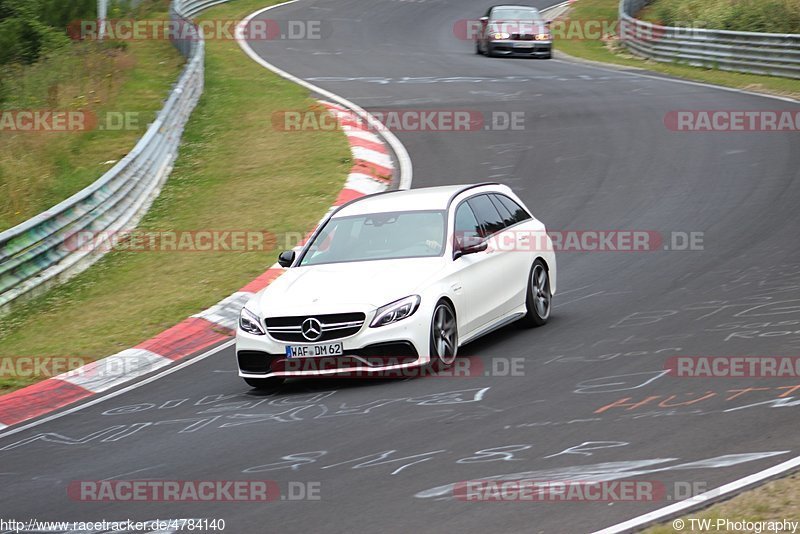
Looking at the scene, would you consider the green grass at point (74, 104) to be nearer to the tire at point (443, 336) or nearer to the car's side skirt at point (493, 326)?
the car's side skirt at point (493, 326)

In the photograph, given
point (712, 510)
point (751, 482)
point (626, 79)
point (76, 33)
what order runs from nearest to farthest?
1. point (712, 510)
2. point (751, 482)
3. point (626, 79)
4. point (76, 33)

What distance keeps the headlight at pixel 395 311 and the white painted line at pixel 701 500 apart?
3798 millimetres

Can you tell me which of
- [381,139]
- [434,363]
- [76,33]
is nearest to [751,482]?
[434,363]

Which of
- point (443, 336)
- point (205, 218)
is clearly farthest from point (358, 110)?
point (443, 336)

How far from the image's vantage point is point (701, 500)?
6.44 metres

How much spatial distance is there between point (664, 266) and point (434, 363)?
4.76 meters

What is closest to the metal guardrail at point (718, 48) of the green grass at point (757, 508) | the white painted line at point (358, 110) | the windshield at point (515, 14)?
the windshield at point (515, 14)

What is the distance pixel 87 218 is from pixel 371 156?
593cm

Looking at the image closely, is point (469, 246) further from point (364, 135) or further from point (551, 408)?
point (364, 135)

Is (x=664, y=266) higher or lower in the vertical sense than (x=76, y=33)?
lower

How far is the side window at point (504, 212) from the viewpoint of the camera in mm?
12180

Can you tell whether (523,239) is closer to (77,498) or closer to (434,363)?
(434,363)

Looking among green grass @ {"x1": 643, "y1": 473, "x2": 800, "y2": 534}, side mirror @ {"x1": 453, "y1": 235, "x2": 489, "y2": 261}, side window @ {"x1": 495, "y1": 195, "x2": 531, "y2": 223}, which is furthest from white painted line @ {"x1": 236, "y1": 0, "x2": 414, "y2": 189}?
green grass @ {"x1": 643, "y1": 473, "x2": 800, "y2": 534}

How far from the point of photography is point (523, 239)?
12.1 metres
